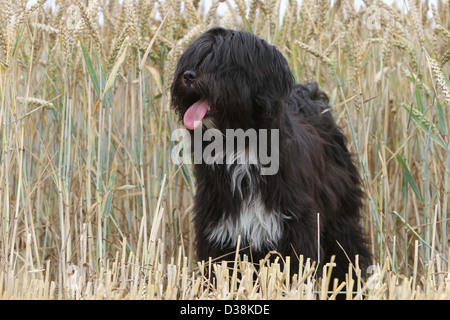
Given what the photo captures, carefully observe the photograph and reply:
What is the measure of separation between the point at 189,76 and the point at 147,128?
50.3 inches

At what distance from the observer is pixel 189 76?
3531 millimetres

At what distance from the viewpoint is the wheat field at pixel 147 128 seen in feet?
13.0

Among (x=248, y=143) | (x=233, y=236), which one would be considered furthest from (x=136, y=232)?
(x=248, y=143)

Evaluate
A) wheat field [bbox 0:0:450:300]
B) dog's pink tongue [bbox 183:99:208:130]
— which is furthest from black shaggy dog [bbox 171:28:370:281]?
wheat field [bbox 0:0:450:300]

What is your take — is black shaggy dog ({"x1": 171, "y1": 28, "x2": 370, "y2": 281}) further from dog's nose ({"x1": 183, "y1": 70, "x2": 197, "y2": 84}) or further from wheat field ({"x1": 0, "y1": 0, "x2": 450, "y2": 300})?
wheat field ({"x1": 0, "y1": 0, "x2": 450, "y2": 300})

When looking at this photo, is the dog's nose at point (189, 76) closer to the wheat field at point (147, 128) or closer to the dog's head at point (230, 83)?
the dog's head at point (230, 83)

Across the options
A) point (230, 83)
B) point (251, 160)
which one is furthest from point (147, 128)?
point (230, 83)

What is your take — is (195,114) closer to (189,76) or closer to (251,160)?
(189,76)

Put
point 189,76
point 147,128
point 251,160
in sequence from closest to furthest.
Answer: point 189,76
point 251,160
point 147,128

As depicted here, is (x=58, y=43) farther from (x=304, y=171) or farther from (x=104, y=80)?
(x=304, y=171)

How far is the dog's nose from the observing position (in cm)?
353

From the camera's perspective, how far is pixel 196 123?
3.52 meters

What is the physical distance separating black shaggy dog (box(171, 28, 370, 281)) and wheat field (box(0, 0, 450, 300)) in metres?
0.18

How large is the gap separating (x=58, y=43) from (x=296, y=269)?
6.60 ft
